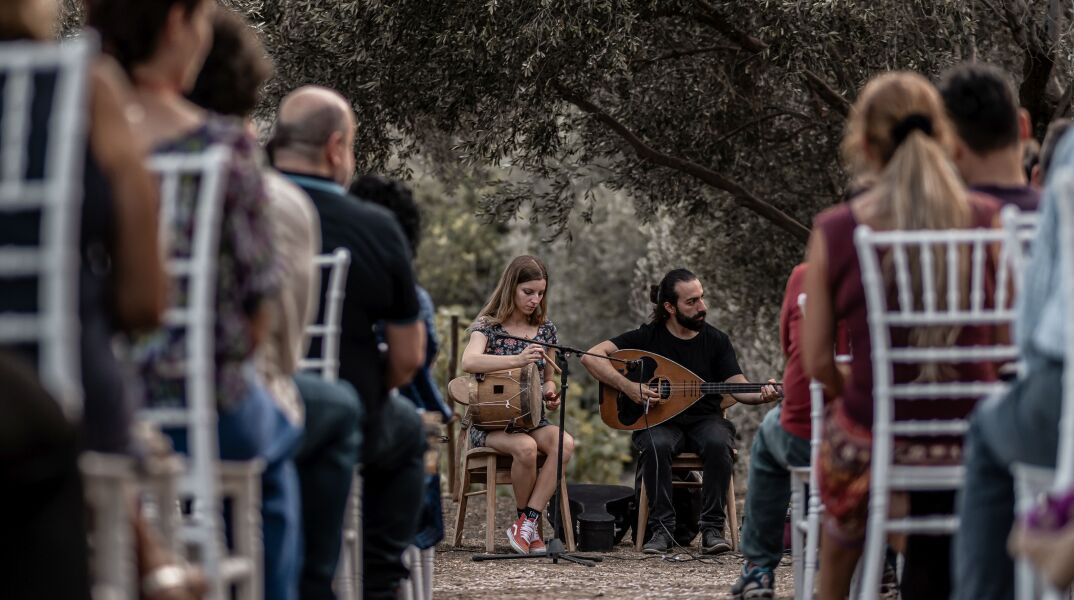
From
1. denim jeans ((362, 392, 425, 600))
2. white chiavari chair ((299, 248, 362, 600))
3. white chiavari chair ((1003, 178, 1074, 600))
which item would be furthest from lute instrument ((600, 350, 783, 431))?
white chiavari chair ((1003, 178, 1074, 600))

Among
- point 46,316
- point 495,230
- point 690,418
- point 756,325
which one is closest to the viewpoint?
point 46,316

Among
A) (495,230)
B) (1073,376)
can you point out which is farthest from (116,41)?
(495,230)

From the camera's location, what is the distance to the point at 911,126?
409cm

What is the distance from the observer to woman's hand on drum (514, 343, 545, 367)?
9.05 meters

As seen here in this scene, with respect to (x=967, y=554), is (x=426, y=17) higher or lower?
higher

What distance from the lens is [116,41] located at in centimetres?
302

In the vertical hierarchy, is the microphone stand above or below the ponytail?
below

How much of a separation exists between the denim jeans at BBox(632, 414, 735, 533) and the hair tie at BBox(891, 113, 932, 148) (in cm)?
553

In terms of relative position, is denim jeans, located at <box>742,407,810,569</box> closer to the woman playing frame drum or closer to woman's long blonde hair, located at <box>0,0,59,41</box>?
the woman playing frame drum

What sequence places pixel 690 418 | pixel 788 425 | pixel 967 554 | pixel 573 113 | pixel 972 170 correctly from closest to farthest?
pixel 967 554 < pixel 972 170 < pixel 788 425 < pixel 690 418 < pixel 573 113

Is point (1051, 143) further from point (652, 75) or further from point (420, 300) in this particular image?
point (652, 75)

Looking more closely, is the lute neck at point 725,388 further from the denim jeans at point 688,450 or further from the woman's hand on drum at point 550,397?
the woman's hand on drum at point 550,397

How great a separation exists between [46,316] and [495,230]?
24864 millimetres

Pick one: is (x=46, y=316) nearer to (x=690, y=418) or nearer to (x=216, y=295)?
(x=216, y=295)
